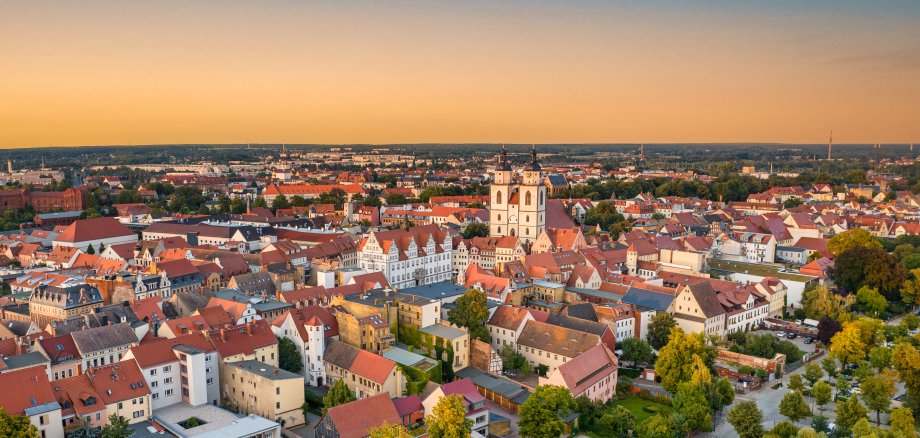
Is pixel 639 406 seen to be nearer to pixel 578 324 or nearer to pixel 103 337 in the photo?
pixel 578 324

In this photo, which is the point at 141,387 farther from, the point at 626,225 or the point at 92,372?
the point at 626,225

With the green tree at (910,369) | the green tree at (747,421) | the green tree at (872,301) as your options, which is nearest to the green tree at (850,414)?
the green tree at (747,421)

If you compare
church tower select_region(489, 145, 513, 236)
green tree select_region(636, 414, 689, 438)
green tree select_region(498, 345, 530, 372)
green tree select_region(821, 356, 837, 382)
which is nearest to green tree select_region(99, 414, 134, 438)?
green tree select_region(498, 345, 530, 372)

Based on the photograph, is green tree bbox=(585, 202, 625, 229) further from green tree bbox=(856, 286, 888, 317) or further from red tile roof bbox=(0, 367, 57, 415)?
red tile roof bbox=(0, 367, 57, 415)

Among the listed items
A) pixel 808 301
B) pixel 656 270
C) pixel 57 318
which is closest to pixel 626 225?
pixel 656 270

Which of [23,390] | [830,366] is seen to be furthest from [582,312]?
[23,390]

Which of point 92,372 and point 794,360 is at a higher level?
point 92,372

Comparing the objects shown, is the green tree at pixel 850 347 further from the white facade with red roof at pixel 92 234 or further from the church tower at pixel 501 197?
the white facade with red roof at pixel 92 234

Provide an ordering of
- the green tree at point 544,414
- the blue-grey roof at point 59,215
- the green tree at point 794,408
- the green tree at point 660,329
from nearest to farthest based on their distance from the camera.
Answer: the green tree at point 544,414
the green tree at point 794,408
the green tree at point 660,329
the blue-grey roof at point 59,215
